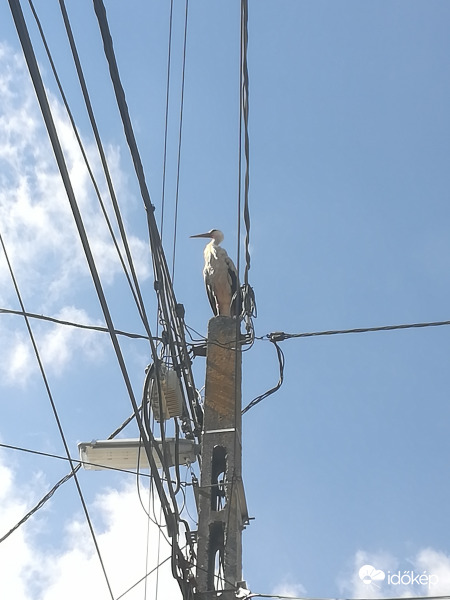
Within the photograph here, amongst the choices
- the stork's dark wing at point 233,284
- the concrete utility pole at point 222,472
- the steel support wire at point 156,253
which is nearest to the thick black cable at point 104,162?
the steel support wire at point 156,253

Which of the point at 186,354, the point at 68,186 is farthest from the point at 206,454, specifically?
the point at 68,186

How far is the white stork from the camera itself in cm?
588

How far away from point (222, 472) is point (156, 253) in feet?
5.14

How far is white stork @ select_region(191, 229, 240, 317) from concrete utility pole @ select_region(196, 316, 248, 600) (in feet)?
2.07

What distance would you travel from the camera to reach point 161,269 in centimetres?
416

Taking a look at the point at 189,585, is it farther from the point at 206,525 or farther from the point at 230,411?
the point at 230,411

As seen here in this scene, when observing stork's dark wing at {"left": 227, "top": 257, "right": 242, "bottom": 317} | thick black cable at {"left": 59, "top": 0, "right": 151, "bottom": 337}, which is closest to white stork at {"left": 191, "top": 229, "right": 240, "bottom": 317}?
stork's dark wing at {"left": 227, "top": 257, "right": 242, "bottom": 317}

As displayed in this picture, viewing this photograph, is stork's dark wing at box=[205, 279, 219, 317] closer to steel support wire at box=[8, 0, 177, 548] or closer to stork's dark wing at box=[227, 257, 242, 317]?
stork's dark wing at box=[227, 257, 242, 317]

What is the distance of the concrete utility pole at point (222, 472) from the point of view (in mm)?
4223

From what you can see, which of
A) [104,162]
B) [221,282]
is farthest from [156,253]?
[221,282]

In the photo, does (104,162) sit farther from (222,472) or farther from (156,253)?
(222,472)

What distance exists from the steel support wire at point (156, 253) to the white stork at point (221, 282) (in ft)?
2.96

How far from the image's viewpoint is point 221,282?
600cm

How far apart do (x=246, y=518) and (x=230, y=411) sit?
69 centimetres
